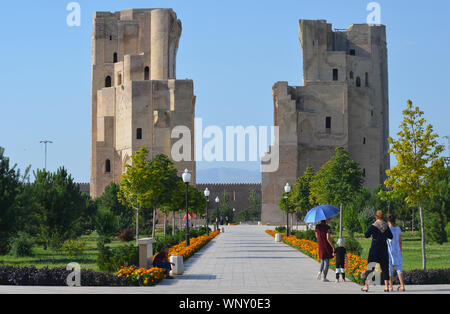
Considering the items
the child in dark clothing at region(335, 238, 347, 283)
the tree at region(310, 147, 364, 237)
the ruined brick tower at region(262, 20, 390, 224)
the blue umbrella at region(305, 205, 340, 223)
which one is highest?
the ruined brick tower at region(262, 20, 390, 224)

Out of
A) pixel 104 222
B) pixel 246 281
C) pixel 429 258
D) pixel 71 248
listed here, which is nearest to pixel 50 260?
pixel 71 248

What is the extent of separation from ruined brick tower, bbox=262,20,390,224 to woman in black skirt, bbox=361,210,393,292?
62845 millimetres

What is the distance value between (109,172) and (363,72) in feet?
111

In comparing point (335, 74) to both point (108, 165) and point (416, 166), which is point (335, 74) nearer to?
point (108, 165)

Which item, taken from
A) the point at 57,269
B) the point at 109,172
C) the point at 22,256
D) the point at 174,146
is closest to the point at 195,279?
the point at 57,269

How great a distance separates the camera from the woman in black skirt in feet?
43.5

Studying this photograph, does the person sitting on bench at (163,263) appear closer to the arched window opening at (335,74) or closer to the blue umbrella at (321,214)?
the blue umbrella at (321,214)

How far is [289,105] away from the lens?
76.6 metres

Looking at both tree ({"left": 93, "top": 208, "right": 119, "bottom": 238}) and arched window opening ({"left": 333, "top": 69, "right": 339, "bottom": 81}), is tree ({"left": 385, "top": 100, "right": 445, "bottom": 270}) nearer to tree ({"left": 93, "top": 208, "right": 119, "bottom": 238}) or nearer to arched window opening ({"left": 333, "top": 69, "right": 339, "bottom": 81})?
tree ({"left": 93, "top": 208, "right": 119, "bottom": 238})

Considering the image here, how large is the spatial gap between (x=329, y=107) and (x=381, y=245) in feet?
214

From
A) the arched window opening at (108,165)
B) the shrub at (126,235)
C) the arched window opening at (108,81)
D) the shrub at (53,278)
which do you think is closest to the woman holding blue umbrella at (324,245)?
the shrub at (53,278)

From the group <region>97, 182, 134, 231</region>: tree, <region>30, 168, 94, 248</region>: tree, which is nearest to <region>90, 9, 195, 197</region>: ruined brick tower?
<region>97, 182, 134, 231</region>: tree

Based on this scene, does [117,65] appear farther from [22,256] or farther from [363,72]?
[22,256]

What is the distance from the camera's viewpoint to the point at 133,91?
7750cm
